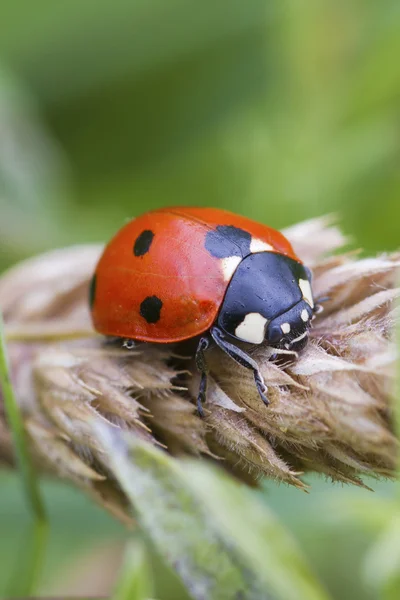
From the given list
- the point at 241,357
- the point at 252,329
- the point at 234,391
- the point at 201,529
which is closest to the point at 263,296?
the point at 252,329

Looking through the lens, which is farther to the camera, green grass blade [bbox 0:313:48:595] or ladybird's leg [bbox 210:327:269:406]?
green grass blade [bbox 0:313:48:595]

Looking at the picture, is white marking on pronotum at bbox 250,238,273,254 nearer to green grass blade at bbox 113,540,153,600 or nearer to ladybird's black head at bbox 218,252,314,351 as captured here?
ladybird's black head at bbox 218,252,314,351

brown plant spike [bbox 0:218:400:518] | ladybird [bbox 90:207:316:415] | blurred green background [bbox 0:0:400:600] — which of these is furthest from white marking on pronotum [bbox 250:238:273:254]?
blurred green background [bbox 0:0:400:600]

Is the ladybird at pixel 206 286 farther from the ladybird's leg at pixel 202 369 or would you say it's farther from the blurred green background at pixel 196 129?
the blurred green background at pixel 196 129

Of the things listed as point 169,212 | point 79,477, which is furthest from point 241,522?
point 169,212

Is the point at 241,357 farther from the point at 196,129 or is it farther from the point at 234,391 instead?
the point at 196,129
